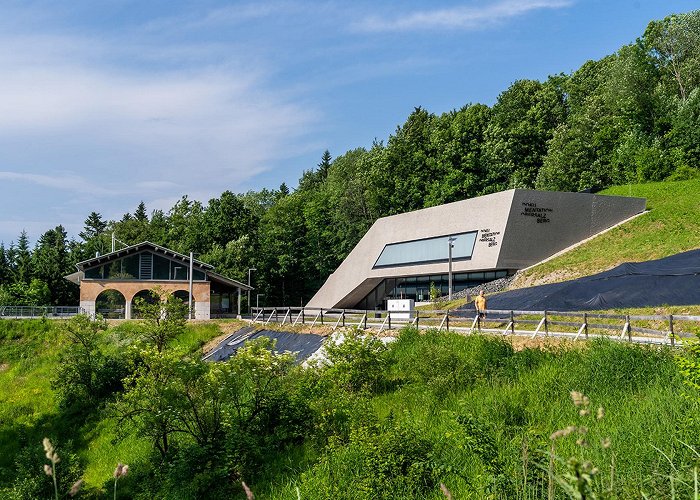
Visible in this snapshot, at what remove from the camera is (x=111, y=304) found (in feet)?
144

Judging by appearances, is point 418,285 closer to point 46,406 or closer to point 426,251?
point 426,251

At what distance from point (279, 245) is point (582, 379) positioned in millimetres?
55741

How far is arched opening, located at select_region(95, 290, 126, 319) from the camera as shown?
43594 millimetres

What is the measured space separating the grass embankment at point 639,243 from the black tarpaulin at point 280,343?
50.4 feet

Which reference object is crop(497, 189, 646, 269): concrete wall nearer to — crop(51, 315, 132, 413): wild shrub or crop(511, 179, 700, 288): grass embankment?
crop(511, 179, 700, 288): grass embankment

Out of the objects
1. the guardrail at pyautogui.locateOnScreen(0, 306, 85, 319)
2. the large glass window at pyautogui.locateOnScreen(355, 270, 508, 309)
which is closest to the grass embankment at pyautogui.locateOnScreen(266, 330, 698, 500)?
the large glass window at pyautogui.locateOnScreen(355, 270, 508, 309)

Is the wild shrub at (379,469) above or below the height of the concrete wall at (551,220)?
below

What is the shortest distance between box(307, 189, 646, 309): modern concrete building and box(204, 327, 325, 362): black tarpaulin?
557 inches

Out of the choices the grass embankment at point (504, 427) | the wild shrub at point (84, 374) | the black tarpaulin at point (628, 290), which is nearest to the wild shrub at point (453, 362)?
the grass embankment at point (504, 427)

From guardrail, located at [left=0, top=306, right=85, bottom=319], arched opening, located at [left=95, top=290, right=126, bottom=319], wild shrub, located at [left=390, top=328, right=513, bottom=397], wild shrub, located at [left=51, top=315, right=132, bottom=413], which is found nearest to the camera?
wild shrub, located at [left=390, top=328, right=513, bottom=397]

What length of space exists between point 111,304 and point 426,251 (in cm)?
2287

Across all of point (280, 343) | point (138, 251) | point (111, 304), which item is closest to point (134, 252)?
point (138, 251)

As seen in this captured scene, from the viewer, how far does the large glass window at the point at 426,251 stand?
41.7 metres

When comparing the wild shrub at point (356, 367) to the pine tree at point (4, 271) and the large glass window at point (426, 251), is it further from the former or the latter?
the pine tree at point (4, 271)
